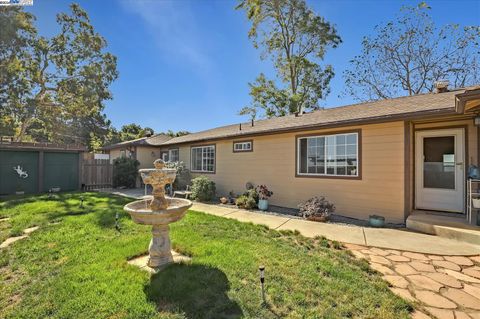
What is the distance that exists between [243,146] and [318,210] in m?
4.52

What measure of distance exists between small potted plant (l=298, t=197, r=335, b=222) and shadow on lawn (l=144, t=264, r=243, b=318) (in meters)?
4.06

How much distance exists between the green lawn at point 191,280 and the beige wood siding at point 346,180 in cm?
279

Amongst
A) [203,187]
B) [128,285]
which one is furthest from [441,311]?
[203,187]

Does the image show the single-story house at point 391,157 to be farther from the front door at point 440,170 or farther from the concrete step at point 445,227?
the concrete step at point 445,227

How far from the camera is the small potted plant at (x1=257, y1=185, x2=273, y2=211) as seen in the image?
8094 millimetres

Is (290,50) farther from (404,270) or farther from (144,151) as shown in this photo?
(404,270)

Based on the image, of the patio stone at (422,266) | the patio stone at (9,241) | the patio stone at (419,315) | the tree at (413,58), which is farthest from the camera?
the tree at (413,58)

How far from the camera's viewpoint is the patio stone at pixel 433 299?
2635 mm

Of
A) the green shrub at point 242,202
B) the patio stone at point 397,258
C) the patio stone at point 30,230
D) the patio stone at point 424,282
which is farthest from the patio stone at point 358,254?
the patio stone at point 30,230

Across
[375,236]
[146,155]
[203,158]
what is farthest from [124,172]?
[375,236]

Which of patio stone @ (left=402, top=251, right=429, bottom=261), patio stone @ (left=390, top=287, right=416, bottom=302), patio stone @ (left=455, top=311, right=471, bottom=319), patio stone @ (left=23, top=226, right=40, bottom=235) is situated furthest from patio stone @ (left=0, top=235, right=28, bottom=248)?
patio stone @ (left=402, top=251, right=429, bottom=261)

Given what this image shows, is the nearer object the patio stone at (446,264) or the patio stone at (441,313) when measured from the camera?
the patio stone at (441,313)

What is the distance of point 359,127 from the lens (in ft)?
21.8

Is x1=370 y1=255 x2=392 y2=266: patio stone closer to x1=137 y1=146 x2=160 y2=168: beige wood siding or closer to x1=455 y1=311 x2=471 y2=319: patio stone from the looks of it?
x1=455 y1=311 x2=471 y2=319: patio stone
